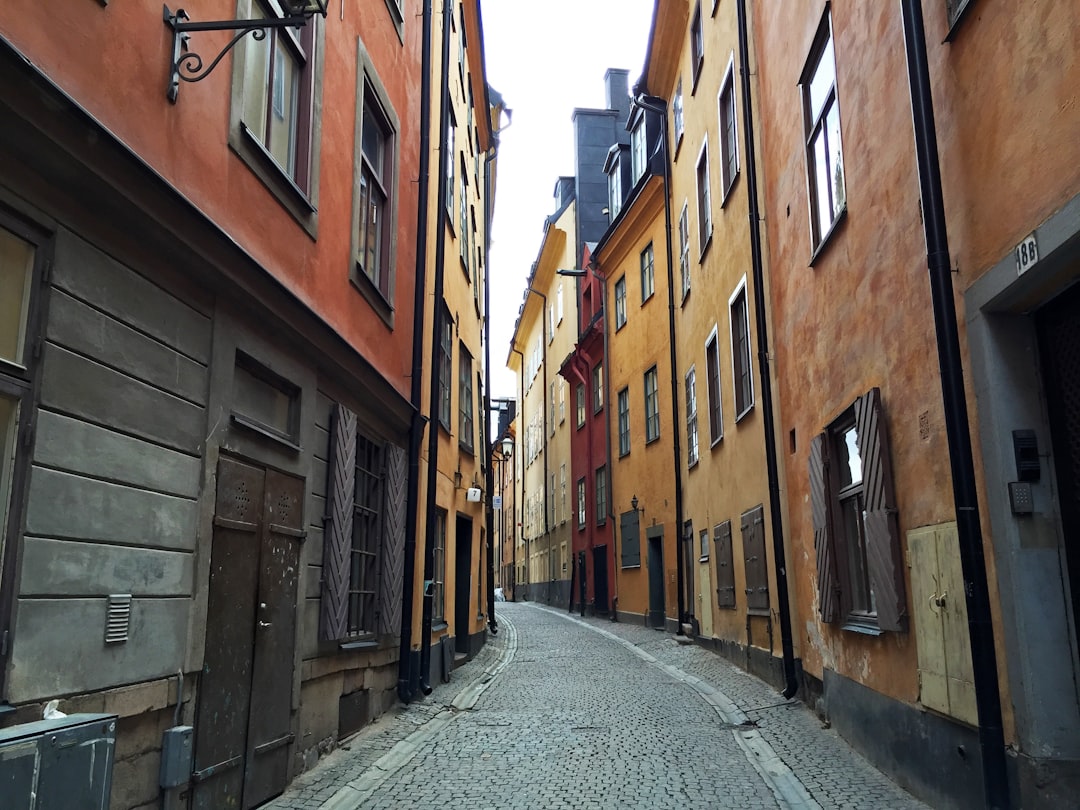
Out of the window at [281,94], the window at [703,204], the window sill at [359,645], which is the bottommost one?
the window sill at [359,645]

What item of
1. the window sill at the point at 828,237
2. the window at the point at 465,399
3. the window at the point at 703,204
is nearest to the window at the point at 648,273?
the window at the point at 703,204

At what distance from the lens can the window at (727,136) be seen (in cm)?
1304

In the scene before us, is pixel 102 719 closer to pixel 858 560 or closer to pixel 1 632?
pixel 1 632

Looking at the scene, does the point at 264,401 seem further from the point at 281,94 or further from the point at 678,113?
the point at 678,113

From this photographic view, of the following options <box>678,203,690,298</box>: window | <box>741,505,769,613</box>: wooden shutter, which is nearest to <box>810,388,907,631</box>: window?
<box>741,505,769,613</box>: wooden shutter

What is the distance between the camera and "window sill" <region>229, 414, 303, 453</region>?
5754mm

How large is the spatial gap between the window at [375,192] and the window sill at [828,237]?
4073 millimetres

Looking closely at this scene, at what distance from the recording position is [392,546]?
946 cm

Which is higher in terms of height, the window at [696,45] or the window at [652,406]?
the window at [696,45]

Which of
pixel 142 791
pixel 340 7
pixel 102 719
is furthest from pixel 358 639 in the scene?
pixel 340 7

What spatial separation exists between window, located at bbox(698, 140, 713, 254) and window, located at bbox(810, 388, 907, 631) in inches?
283

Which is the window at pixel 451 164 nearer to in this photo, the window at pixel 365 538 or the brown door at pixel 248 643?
the window at pixel 365 538

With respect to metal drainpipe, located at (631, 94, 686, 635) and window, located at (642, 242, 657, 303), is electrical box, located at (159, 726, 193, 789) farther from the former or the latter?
window, located at (642, 242, 657, 303)

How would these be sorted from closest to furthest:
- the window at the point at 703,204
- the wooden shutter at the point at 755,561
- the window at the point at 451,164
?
the wooden shutter at the point at 755,561, the window at the point at 451,164, the window at the point at 703,204
